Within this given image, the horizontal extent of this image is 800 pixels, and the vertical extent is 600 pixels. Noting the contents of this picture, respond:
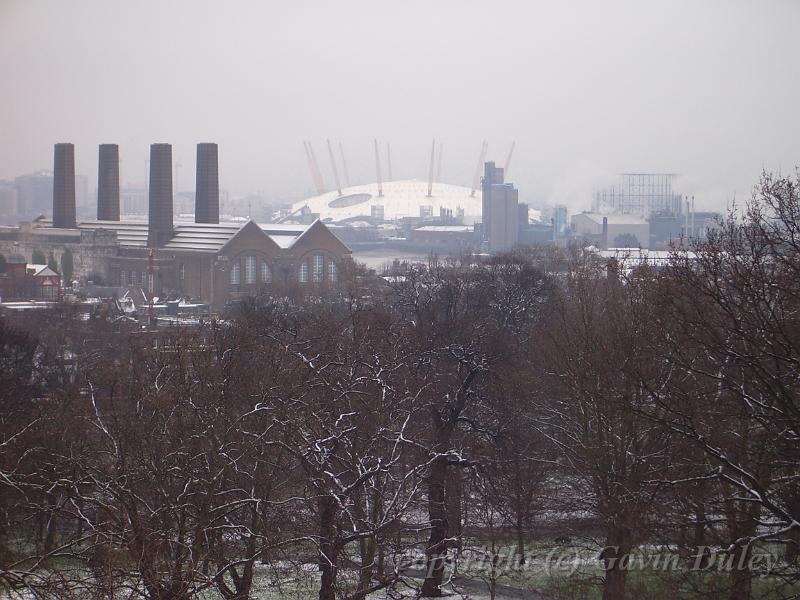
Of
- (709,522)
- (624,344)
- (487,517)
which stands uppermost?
(624,344)

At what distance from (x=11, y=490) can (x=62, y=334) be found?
19454 millimetres

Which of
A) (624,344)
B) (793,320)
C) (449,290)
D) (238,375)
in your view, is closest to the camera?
(793,320)

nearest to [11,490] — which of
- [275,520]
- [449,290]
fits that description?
[275,520]

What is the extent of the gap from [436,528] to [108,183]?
63.8 meters

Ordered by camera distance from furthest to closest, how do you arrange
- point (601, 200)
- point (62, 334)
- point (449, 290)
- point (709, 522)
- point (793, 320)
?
point (601, 200) → point (62, 334) → point (449, 290) → point (793, 320) → point (709, 522)

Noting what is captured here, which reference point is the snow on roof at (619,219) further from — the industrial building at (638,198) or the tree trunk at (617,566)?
the tree trunk at (617,566)

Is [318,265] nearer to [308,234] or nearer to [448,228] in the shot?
[308,234]

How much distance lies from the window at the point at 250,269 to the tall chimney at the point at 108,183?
1309 cm

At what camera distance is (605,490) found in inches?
438

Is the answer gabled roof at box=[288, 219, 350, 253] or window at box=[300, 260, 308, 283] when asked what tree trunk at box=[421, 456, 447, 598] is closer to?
window at box=[300, 260, 308, 283]

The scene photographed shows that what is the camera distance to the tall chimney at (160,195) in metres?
66.5

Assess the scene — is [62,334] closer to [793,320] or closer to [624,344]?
[624,344]

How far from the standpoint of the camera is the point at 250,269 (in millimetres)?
62375

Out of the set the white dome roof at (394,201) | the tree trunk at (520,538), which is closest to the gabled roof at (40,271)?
the tree trunk at (520,538)
